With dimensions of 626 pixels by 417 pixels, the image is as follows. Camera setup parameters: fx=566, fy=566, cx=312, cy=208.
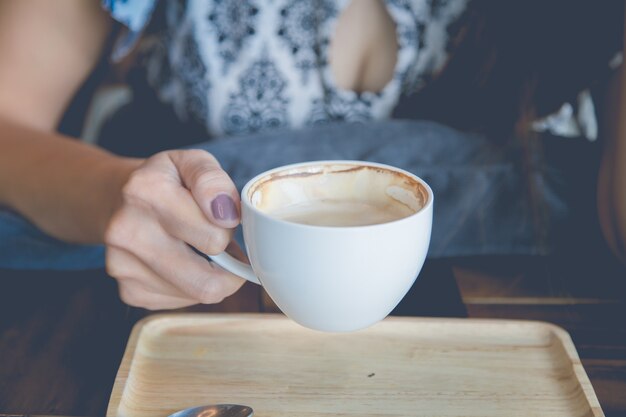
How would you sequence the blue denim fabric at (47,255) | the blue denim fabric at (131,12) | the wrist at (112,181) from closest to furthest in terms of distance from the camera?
the wrist at (112,181) → the blue denim fabric at (47,255) → the blue denim fabric at (131,12)

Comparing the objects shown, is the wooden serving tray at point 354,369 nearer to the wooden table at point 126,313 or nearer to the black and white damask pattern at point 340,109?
the wooden table at point 126,313

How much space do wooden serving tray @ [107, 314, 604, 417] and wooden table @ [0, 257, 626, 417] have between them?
0.03m

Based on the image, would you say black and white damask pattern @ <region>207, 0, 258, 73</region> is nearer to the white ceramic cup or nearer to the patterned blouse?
the patterned blouse

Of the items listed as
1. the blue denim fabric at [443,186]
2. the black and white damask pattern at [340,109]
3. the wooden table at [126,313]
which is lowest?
the wooden table at [126,313]

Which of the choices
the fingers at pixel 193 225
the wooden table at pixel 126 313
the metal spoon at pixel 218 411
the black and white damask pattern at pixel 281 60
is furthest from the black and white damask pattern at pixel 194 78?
the metal spoon at pixel 218 411

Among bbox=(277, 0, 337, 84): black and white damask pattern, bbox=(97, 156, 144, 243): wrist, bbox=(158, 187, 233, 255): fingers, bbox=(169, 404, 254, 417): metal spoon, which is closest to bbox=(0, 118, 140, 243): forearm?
bbox=(97, 156, 144, 243): wrist

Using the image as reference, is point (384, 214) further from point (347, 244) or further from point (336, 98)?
point (336, 98)

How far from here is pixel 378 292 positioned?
0.44 metres

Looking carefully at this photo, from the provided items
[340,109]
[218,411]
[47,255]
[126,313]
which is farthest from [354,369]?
[340,109]

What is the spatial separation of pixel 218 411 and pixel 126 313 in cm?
22

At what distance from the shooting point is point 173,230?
52cm

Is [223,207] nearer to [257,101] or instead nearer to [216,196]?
[216,196]

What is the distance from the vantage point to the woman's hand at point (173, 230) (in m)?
0.48

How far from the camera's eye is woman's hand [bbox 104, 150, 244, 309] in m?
0.48
